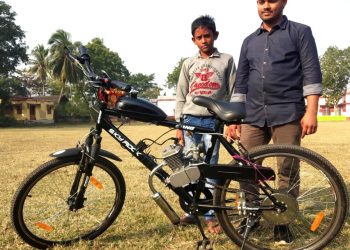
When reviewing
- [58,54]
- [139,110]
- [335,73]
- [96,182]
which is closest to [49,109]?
[58,54]

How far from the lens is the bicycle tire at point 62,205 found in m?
3.48

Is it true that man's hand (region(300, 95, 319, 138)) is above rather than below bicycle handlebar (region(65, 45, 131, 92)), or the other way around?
below

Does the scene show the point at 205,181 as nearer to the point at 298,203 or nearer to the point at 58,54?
the point at 298,203

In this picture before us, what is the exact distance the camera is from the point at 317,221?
3.47 metres

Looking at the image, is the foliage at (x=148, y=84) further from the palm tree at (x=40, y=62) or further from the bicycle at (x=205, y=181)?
the bicycle at (x=205, y=181)

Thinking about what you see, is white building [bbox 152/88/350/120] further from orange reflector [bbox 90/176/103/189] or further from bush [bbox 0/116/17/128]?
orange reflector [bbox 90/176/103/189]

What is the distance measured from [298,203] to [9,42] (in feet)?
161

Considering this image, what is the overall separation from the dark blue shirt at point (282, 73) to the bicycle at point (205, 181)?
20.9 inches

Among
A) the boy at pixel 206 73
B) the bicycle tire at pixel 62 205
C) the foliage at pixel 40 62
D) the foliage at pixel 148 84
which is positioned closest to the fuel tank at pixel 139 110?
the bicycle tire at pixel 62 205

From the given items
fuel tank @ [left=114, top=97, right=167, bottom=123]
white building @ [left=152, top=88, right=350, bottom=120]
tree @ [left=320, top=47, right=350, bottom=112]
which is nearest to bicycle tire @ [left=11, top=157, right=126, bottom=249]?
fuel tank @ [left=114, top=97, right=167, bottom=123]

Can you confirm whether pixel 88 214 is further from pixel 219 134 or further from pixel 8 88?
pixel 8 88

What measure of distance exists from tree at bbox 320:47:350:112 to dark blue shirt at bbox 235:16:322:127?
72349 millimetres

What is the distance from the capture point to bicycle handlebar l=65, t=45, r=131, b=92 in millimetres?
3377

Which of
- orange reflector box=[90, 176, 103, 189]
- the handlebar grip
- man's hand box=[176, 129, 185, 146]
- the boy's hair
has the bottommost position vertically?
orange reflector box=[90, 176, 103, 189]
